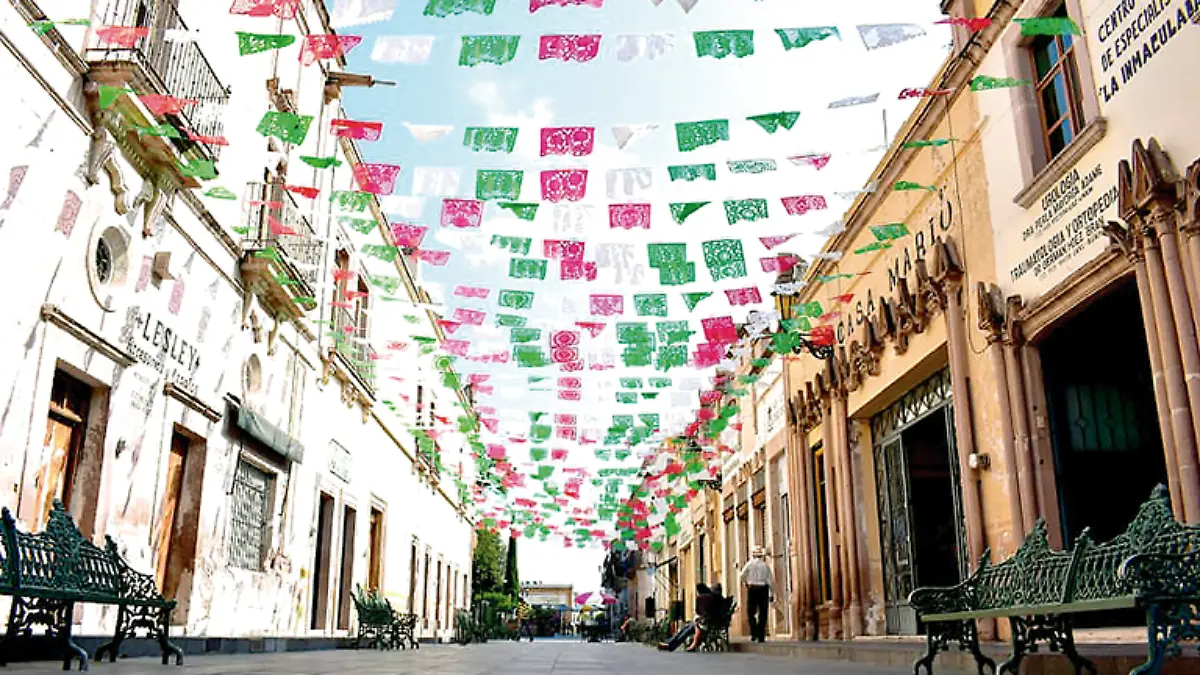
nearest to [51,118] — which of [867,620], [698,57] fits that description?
[698,57]

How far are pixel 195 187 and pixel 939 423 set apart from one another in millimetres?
8834

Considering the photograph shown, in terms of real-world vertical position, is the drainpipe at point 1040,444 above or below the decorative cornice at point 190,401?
below

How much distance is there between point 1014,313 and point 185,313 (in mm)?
7851

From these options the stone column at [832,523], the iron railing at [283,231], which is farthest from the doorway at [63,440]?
the stone column at [832,523]

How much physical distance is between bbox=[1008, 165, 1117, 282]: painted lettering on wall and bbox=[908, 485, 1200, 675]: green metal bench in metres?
2.58

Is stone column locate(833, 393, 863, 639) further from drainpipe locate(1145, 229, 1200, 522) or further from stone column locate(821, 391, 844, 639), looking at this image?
drainpipe locate(1145, 229, 1200, 522)

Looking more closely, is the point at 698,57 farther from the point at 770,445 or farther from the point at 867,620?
the point at 770,445

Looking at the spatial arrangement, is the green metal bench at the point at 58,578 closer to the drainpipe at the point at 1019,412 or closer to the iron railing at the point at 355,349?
the drainpipe at the point at 1019,412

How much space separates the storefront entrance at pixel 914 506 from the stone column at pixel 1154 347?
4336 mm

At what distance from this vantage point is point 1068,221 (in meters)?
6.92

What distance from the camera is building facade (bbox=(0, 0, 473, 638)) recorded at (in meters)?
6.54

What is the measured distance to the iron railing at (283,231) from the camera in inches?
422

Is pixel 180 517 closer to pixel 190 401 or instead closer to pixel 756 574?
pixel 190 401

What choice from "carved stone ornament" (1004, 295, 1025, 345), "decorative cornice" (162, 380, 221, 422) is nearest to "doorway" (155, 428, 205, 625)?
"decorative cornice" (162, 380, 221, 422)
